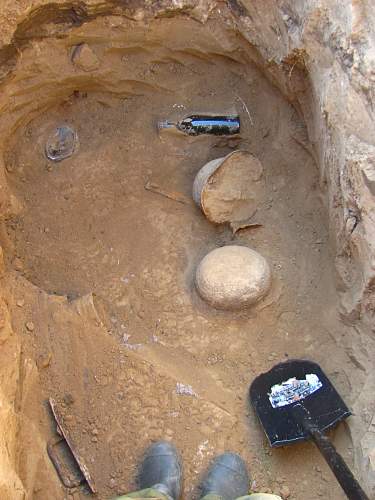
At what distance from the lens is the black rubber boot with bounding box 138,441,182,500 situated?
2.68 m

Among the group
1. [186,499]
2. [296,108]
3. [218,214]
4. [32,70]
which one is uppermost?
[296,108]

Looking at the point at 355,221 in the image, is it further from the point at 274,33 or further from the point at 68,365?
the point at 68,365

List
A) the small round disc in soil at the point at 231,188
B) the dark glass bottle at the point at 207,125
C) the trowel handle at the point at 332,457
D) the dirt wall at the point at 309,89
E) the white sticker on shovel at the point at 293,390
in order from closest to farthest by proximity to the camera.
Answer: the trowel handle at the point at 332,457, the dirt wall at the point at 309,89, the white sticker on shovel at the point at 293,390, the small round disc in soil at the point at 231,188, the dark glass bottle at the point at 207,125

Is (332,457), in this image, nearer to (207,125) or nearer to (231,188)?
(231,188)

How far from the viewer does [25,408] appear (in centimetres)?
281

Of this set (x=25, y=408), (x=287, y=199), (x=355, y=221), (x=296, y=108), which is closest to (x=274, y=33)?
(x=296, y=108)

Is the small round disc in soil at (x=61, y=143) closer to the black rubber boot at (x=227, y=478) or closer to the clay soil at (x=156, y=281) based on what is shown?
the clay soil at (x=156, y=281)

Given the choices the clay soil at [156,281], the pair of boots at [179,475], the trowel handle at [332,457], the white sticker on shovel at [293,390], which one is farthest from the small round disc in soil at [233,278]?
the pair of boots at [179,475]

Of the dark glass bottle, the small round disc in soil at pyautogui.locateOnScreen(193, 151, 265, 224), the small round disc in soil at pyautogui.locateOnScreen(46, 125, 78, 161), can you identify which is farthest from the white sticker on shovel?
the small round disc in soil at pyautogui.locateOnScreen(46, 125, 78, 161)

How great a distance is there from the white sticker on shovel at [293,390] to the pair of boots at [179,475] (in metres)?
0.33

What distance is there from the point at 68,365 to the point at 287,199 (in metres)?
1.51

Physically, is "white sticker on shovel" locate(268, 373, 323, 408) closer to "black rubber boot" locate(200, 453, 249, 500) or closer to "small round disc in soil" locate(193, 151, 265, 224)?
"black rubber boot" locate(200, 453, 249, 500)

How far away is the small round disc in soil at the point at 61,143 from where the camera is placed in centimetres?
377

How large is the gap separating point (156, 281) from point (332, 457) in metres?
1.38
